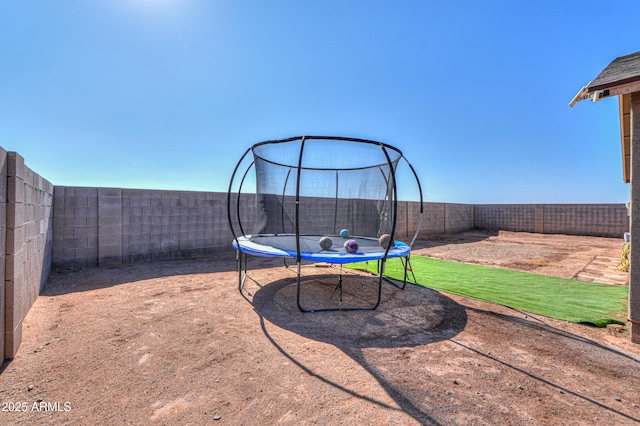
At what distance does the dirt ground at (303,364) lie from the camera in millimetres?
1197

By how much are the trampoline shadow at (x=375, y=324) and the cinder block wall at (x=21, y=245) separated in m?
1.49

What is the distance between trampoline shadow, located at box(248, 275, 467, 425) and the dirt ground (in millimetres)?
12

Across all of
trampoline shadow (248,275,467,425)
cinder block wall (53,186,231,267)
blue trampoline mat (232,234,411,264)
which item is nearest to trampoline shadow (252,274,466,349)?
trampoline shadow (248,275,467,425)

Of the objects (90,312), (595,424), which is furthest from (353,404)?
(90,312)

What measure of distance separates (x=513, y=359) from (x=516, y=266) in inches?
147

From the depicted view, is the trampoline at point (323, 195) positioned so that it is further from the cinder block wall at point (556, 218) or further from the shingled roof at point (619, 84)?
the cinder block wall at point (556, 218)

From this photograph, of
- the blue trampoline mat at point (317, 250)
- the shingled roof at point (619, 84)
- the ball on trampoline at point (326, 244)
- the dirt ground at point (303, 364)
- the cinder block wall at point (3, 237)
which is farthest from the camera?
the ball on trampoline at point (326, 244)

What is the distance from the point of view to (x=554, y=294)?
3.08 metres

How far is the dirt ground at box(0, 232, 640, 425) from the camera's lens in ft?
3.93

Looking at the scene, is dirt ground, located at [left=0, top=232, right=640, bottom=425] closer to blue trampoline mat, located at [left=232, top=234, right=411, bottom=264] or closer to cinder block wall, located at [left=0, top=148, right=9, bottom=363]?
cinder block wall, located at [left=0, top=148, right=9, bottom=363]

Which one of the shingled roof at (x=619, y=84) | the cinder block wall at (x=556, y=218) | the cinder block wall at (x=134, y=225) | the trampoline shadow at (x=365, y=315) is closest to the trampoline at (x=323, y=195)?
the trampoline shadow at (x=365, y=315)

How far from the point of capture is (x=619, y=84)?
1.98 metres

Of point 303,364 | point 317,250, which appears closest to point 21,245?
point 303,364

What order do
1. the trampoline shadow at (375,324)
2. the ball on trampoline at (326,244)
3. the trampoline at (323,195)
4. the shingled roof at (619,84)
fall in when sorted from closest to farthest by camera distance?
the trampoline shadow at (375,324), the shingled roof at (619,84), the ball on trampoline at (326,244), the trampoline at (323,195)
